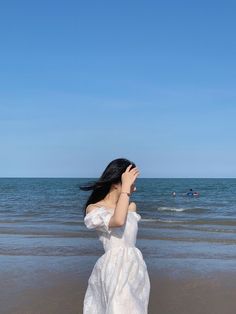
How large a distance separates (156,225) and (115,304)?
14479 millimetres

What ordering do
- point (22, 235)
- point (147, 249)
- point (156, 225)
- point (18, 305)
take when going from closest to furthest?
point (18, 305)
point (147, 249)
point (22, 235)
point (156, 225)

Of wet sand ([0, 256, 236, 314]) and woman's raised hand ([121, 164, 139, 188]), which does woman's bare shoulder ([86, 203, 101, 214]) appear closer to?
woman's raised hand ([121, 164, 139, 188])

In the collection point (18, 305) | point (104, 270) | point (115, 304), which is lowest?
point (18, 305)

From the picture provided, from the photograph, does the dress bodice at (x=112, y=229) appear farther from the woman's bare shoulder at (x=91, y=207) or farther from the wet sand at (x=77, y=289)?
the wet sand at (x=77, y=289)

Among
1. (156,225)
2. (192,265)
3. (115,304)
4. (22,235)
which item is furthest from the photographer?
(156,225)

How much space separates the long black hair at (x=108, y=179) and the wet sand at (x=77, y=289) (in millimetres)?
3453

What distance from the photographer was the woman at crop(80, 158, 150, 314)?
3469mm

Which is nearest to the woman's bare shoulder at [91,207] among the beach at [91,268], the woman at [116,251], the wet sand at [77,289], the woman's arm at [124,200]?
the woman at [116,251]

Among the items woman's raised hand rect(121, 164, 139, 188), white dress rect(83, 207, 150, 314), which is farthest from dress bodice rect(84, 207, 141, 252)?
woman's raised hand rect(121, 164, 139, 188)

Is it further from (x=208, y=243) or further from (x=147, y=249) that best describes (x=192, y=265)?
(x=208, y=243)

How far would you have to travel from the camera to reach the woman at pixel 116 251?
347 cm

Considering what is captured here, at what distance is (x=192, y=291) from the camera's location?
7617 mm

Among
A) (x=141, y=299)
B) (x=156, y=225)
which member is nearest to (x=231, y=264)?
(x=141, y=299)

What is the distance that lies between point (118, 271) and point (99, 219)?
0.40 meters
